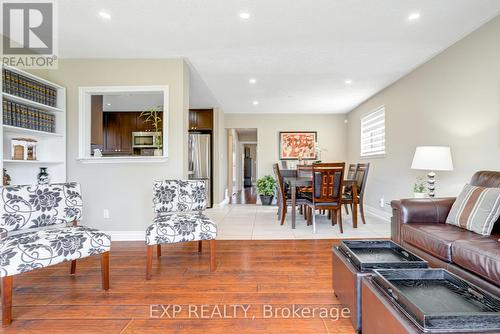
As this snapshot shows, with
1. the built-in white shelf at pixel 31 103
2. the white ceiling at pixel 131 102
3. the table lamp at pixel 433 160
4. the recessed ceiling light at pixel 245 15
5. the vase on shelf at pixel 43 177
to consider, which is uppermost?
the recessed ceiling light at pixel 245 15

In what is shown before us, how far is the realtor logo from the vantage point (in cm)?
241

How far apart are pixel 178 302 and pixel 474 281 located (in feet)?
6.23

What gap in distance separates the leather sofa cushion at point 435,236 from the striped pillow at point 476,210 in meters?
0.06

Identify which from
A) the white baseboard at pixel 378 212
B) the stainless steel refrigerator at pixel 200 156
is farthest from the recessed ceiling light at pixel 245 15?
the white baseboard at pixel 378 212

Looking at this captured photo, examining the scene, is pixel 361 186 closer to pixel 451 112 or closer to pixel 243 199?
pixel 451 112

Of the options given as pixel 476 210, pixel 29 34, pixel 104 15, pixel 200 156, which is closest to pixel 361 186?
pixel 476 210

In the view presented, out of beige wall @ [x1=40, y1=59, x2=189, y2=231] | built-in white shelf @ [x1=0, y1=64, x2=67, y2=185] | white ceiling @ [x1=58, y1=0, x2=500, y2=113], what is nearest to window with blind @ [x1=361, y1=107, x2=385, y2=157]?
white ceiling @ [x1=58, y1=0, x2=500, y2=113]

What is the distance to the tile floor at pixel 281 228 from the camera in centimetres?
355

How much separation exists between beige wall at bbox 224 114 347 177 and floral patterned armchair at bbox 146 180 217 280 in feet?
13.6

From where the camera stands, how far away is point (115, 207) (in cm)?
345

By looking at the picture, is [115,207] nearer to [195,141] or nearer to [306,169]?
[195,141]

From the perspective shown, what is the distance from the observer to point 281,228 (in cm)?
401

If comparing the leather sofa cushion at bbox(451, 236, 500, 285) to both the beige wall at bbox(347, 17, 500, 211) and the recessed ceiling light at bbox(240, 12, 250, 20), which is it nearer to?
the beige wall at bbox(347, 17, 500, 211)

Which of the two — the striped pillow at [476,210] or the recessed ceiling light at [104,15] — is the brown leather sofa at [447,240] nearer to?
the striped pillow at [476,210]
